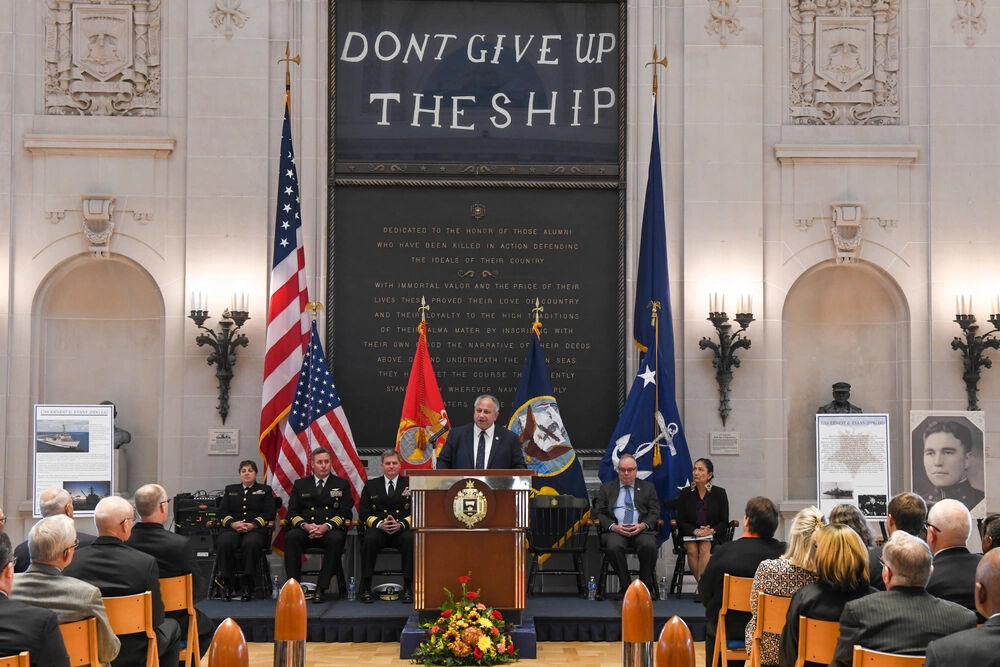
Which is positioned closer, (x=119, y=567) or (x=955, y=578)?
(x=955, y=578)

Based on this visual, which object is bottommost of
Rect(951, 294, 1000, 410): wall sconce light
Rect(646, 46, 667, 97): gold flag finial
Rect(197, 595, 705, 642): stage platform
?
Rect(197, 595, 705, 642): stage platform

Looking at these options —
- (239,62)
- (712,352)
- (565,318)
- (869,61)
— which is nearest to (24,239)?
(239,62)

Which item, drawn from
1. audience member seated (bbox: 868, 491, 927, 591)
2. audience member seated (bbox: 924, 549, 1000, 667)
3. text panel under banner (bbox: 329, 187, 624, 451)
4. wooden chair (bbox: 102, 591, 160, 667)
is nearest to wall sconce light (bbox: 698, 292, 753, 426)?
text panel under banner (bbox: 329, 187, 624, 451)

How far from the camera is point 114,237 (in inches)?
479

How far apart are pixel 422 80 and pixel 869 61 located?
448cm

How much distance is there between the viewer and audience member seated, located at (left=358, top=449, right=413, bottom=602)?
10.7 metres

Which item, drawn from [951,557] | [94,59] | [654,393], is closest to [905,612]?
[951,557]

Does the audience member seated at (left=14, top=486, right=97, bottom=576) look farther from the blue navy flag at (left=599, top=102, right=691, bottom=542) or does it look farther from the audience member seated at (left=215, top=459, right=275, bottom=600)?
the blue navy flag at (left=599, top=102, right=691, bottom=542)

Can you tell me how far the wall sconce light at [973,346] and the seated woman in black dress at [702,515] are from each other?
2.92 meters

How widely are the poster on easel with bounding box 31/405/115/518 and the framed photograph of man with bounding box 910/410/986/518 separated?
23.9 ft

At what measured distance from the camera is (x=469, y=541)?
871 cm

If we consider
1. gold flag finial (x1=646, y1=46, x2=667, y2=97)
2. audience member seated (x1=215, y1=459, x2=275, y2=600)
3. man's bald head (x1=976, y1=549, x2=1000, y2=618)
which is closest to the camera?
man's bald head (x1=976, y1=549, x2=1000, y2=618)

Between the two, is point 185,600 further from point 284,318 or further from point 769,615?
point 284,318

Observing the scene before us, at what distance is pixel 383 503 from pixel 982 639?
7482mm
